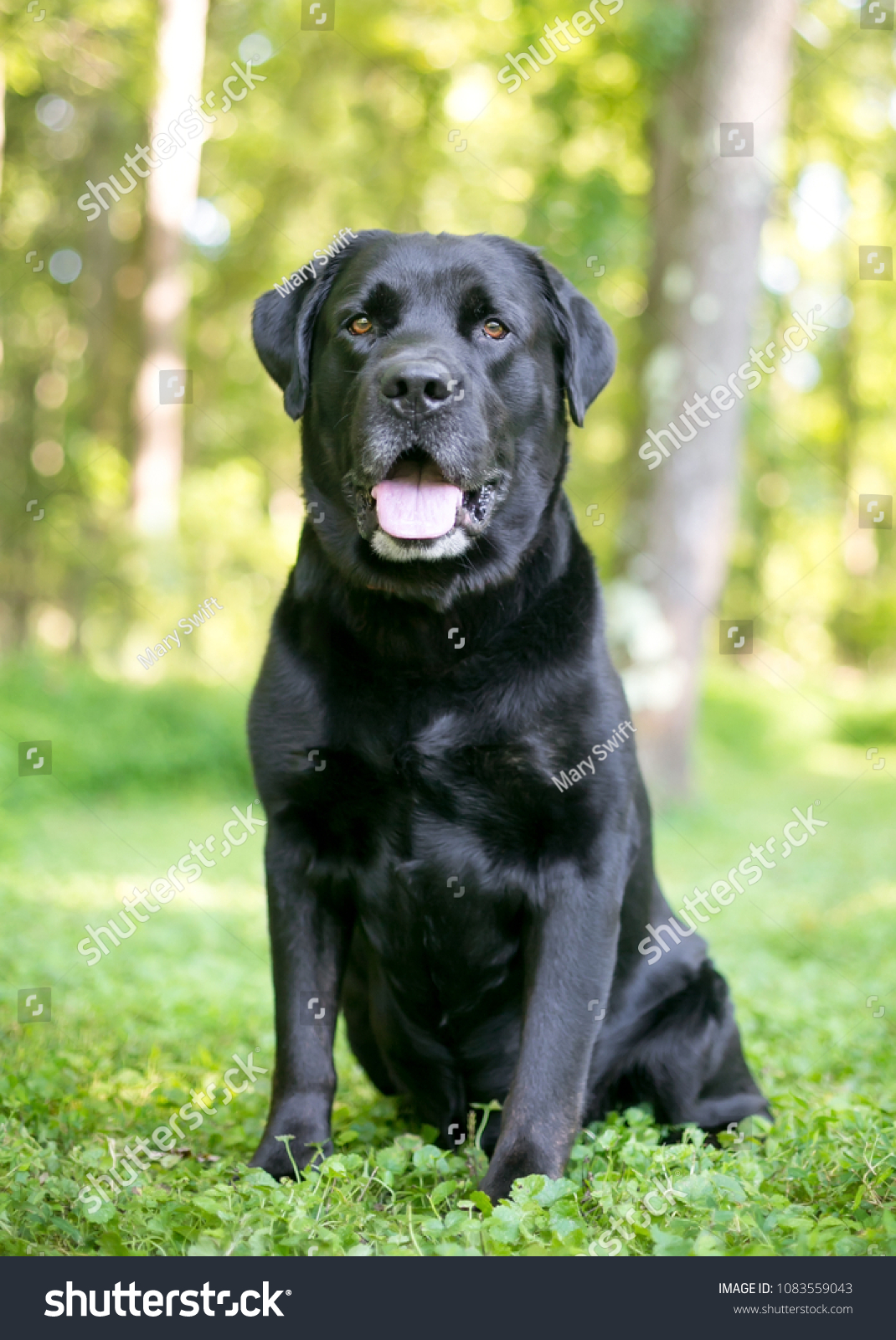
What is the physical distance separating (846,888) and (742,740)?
9061mm

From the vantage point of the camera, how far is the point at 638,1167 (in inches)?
104

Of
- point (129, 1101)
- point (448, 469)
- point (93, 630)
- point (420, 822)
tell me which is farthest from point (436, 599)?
point (93, 630)

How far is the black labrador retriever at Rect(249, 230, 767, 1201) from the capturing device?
2.68 m

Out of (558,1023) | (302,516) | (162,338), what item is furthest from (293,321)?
(162,338)

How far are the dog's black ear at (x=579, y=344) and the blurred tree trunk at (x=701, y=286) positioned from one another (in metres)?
6.59

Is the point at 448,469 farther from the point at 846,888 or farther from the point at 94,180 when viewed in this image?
the point at 94,180

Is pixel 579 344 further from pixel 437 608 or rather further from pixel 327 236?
pixel 327 236

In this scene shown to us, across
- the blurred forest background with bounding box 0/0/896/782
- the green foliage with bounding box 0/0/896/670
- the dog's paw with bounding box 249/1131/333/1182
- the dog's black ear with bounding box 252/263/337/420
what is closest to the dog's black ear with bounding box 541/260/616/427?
the dog's black ear with bounding box 252/263/337/420

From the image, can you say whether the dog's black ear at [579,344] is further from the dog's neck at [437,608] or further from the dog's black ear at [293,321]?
the dog's black ear at [293,321]

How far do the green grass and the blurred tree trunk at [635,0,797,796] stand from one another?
6.40ft

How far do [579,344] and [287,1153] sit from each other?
6.96ft

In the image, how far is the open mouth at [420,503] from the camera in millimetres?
2814
